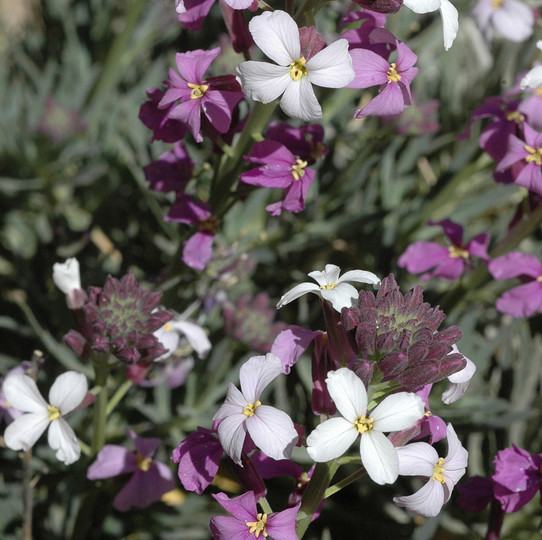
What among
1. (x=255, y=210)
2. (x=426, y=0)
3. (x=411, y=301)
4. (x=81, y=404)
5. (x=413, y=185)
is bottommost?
(x=413, y=185)

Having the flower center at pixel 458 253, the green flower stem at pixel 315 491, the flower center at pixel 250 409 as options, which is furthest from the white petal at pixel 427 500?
the flower center at pixel 458 253

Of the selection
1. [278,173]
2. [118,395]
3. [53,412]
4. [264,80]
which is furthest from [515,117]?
[53,412]

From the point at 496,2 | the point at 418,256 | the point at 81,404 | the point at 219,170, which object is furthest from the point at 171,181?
the point at 496,2

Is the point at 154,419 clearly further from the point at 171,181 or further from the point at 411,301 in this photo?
the point at 411,301

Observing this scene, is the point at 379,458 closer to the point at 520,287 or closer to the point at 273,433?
the point at 273,433

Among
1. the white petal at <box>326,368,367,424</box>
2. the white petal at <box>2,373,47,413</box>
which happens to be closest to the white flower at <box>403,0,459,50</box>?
the white petal at <box>326,368,367,424</box>

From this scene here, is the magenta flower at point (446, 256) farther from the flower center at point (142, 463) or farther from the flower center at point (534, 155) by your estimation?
the flower center at point (142, 463)

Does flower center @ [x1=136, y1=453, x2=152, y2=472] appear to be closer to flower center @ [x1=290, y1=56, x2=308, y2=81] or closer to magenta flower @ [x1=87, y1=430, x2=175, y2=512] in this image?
magenta flower @ [x1=87, y1=430, x2=175, y2=512]

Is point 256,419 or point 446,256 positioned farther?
point 446,256
